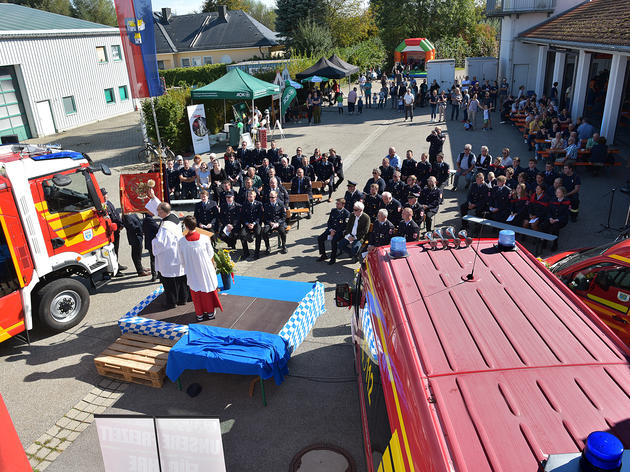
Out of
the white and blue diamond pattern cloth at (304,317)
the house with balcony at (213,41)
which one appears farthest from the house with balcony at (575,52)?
the house with balcony at (213,41)

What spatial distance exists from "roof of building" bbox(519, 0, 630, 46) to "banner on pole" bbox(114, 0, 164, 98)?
1417 cm

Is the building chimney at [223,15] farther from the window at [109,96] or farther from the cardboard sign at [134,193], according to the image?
the cardboard sign at [134,193]

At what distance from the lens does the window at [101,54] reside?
99.2 feet

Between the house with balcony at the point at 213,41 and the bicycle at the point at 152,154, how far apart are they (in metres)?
31.6

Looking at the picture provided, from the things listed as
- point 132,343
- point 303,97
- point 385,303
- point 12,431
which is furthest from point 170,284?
point 303,97

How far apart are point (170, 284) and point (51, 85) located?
24.6 m

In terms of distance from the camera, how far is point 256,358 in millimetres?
6148

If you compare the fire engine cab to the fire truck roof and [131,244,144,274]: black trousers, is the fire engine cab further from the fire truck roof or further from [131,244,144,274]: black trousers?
the fire truck roof

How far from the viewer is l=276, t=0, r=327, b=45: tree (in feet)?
133

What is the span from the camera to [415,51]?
43.9 m

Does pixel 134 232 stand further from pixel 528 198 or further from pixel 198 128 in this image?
pixel 198 128

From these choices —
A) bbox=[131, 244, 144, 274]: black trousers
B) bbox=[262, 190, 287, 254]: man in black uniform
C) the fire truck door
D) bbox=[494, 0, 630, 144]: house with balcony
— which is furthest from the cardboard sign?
bbox=[494, 0, 630, 144]: house with balcony

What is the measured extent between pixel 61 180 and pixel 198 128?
13033 mm

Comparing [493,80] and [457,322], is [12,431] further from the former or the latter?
[493,80]
